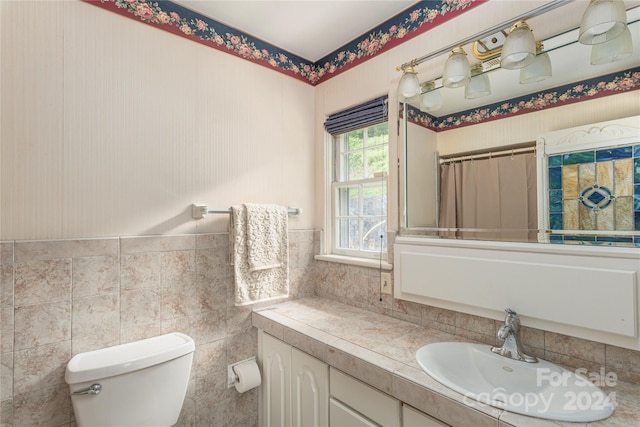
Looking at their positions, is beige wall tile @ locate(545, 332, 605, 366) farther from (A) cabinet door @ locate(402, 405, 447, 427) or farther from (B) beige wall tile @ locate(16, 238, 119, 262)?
(B) beige wall tile @ locate(16, 238, 119, 262)

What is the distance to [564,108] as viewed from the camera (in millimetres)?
1111

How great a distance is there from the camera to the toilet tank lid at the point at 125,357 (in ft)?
3.66

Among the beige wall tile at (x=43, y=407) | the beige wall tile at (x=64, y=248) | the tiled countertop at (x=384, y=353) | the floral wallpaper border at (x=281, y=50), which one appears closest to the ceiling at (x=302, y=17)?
the floral wallpaper border at (x=281, y=50)

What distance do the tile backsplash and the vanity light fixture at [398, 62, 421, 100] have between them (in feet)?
2.46

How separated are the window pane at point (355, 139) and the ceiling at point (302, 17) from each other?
0.55 metres

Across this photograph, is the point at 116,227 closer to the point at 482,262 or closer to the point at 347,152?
the point at 347,152

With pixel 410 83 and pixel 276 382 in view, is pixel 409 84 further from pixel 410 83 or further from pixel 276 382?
pixel 276 382

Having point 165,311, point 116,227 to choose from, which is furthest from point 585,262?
point 116,227

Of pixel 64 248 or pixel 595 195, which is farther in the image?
pixel 64 248

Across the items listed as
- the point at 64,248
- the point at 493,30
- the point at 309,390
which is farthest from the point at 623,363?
the point at 64,248

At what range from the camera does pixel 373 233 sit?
185 cm

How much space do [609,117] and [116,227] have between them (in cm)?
198

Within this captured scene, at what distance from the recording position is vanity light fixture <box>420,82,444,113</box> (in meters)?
1.46

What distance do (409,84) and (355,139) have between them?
0.61 m
